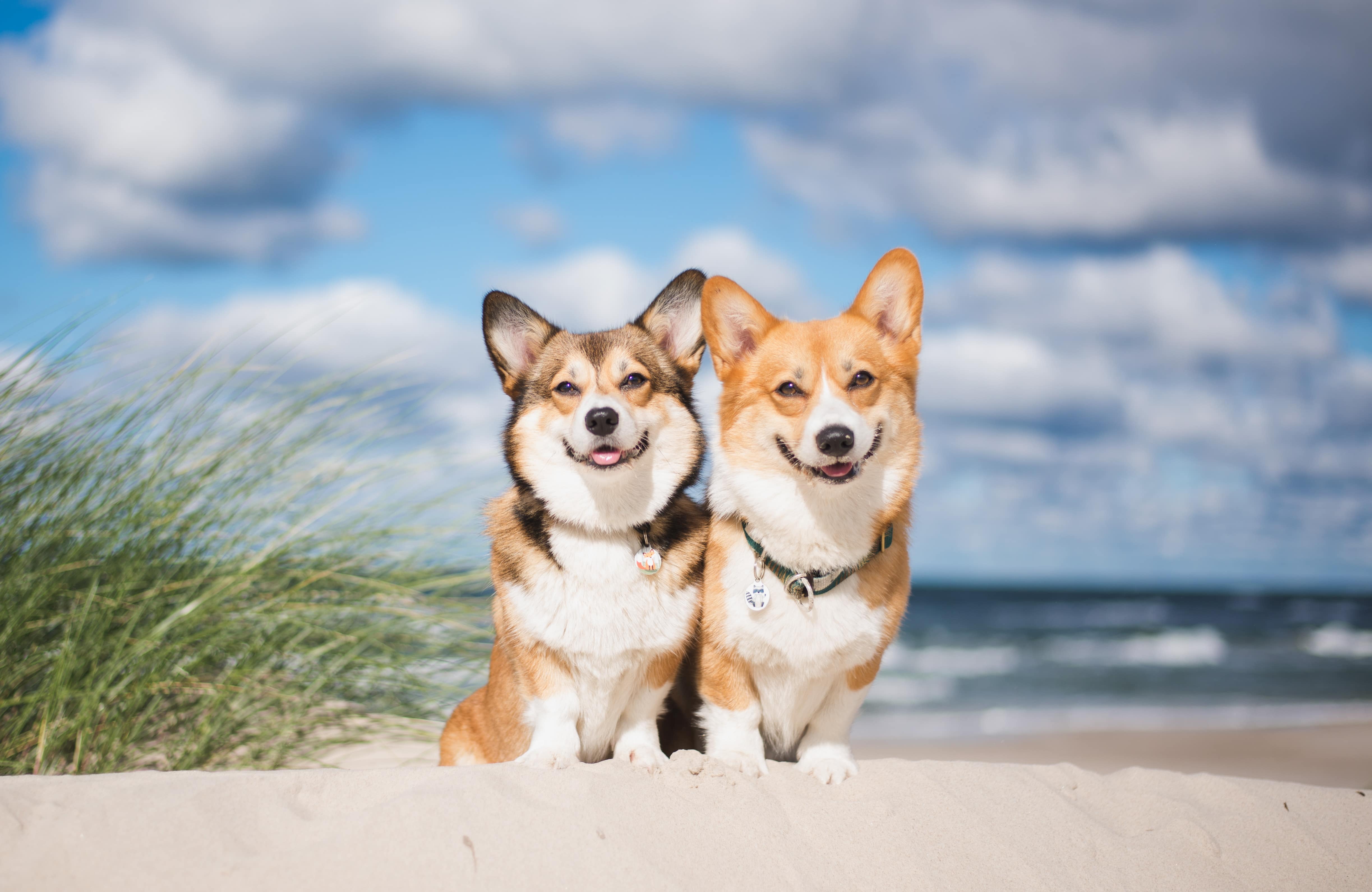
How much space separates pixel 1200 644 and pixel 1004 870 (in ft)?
57.1

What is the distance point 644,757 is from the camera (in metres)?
2.80

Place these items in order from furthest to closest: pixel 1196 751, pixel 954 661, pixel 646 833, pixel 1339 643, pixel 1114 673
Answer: pixel 1339 643 < pixel 954 661 < pixel 1114 673 < pixel 1196 751 < pixel 646 833

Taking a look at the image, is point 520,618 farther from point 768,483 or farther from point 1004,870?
point 1004,870

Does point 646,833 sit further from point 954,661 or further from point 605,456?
point 954,661

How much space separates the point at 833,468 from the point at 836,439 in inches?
4.6

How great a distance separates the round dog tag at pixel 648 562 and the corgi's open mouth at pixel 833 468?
0.54 metres

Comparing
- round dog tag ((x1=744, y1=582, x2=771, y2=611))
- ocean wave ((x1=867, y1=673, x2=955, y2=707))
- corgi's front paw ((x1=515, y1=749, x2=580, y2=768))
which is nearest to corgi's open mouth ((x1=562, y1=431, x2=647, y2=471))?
round dog tag ((x1=744, y1=582, x2=771, y2=611))

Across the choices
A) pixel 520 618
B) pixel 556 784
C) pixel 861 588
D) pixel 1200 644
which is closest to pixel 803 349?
pixel 861 588

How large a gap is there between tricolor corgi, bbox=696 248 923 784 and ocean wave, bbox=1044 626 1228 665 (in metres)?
14.4

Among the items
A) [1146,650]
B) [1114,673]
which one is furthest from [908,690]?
[1146,650]

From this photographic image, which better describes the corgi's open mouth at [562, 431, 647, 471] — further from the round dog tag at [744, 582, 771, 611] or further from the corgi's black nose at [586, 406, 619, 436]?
the round dog tag at [744, 582, 771, 611]

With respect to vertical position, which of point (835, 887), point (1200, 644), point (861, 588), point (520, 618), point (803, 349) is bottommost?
point (1200, 644)

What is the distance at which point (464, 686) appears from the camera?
4.32 m

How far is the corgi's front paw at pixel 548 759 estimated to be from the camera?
2674mm
